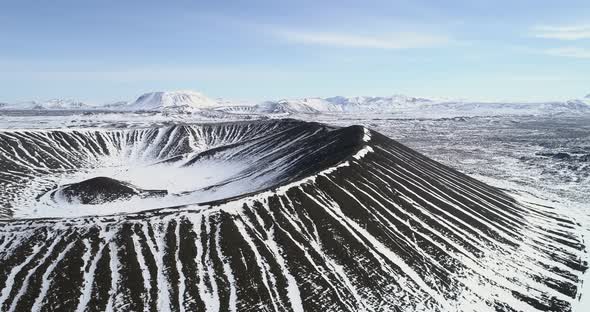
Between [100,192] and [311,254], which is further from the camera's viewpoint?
[100,192]

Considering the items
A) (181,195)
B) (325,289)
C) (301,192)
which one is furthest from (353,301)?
(181,195)

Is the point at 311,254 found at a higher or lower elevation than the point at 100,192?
higher

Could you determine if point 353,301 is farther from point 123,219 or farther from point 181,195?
point 181,195

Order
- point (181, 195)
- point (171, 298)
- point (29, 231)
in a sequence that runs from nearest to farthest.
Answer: point (171, 298), point (29, 231), point (181, 195)

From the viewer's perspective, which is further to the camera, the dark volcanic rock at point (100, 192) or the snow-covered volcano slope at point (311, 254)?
the dark volcanic rock at point (100, 192)

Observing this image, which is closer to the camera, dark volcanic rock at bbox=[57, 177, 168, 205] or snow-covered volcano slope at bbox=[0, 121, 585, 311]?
snow-covered volcano slope at bbox=[0, 121, 585, 311]

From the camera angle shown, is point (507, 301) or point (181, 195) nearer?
point (507, 301)

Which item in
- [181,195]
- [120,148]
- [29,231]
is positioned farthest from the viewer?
[120,148]

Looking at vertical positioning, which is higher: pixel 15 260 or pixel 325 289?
pixel 15 260
